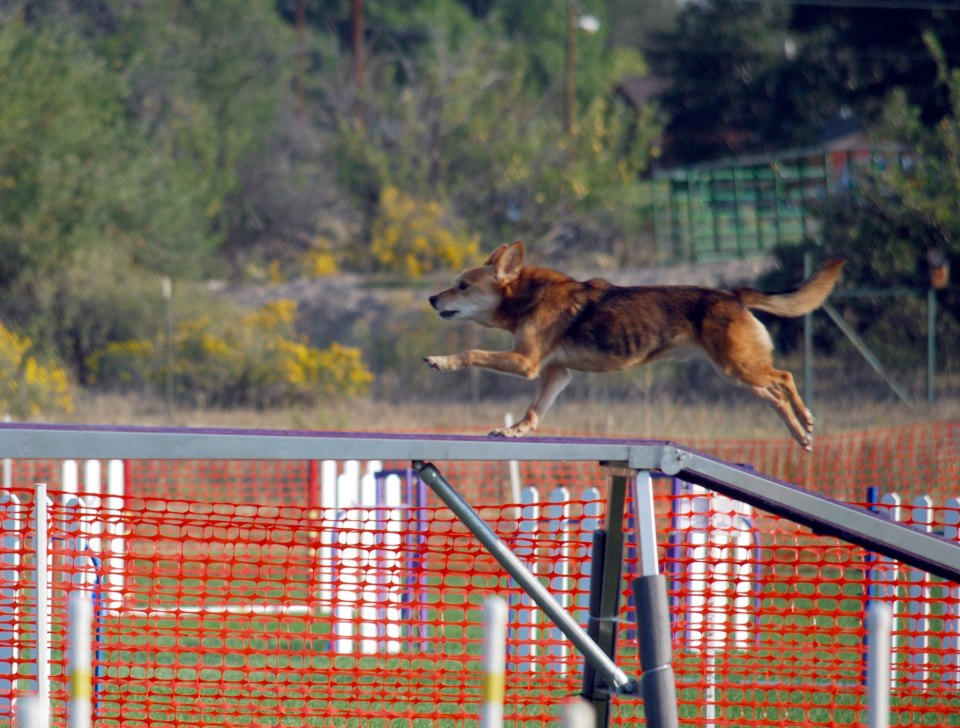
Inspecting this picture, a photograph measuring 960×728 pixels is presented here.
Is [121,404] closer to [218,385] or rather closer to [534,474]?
[218,385]

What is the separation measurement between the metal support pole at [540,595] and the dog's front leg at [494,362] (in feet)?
2.95

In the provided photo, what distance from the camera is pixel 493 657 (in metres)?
2.47

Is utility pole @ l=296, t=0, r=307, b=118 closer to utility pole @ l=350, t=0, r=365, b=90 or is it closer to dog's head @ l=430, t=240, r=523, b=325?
utility pole @ l=350, t=0, r=365, b=90

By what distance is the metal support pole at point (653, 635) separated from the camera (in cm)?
391

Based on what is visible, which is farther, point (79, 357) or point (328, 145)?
point (328, 145)

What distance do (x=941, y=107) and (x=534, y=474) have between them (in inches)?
595

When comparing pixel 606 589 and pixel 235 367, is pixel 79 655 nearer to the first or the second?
pixel 606 589

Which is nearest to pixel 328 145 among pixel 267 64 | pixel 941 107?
pixel 267 64

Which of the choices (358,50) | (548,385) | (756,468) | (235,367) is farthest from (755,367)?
(358,50)

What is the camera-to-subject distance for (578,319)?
18.0ft

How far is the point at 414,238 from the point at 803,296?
21207 mm

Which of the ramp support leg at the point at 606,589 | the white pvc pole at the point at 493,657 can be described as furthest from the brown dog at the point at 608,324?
the white pvc pole at the point at 493,657

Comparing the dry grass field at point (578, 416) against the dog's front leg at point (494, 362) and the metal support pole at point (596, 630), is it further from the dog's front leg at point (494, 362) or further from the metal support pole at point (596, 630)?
the metal support pole at point (596, 630)

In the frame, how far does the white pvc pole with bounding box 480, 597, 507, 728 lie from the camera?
7.79ft
